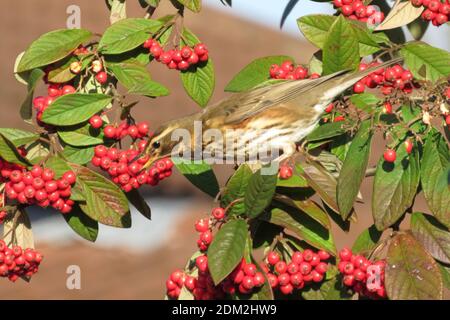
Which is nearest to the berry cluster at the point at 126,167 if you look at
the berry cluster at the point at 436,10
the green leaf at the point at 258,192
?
the green leaf at the point at 258,192

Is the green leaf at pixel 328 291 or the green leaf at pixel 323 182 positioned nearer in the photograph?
the green leaf at pixel 323 182

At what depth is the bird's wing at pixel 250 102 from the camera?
4141mm

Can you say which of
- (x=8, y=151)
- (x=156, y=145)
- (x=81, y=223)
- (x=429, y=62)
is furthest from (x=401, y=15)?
(x=8, y=151)

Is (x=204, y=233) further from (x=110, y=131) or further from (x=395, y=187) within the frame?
(x=395, y=187)

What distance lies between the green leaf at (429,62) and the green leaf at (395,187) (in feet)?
1.28

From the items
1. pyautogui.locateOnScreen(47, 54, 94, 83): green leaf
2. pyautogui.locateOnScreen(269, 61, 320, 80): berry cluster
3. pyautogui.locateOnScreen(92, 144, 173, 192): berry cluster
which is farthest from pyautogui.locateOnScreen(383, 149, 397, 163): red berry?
pyautogui.locateOnScreen(47, 54, 94, 83): green leaf

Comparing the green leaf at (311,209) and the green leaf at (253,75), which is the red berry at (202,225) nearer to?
the green leaf at (311,209)

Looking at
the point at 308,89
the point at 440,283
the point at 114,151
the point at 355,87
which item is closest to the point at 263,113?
the point at 308,89

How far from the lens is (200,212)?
34.9ft

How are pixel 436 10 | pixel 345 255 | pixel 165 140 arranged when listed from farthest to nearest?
1. pixel 165 140
2. pixel 436 10
3. pixel 345 255

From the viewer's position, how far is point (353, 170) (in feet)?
10.4

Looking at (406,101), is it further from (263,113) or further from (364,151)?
(263,113)

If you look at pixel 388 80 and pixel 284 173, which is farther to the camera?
pixel 388 80

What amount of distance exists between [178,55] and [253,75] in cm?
34
